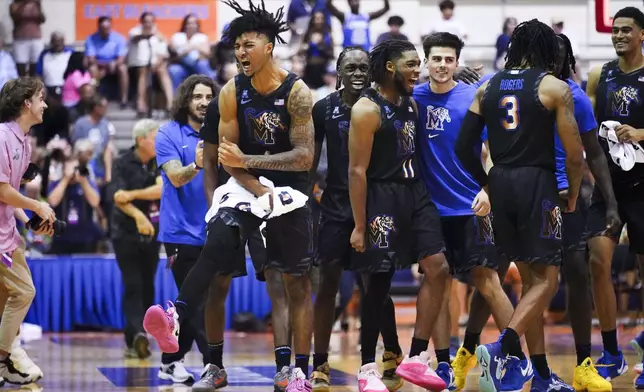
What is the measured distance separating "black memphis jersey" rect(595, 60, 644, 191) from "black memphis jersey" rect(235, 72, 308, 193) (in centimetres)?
235

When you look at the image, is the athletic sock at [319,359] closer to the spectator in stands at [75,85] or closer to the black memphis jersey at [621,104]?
the black memphis jersey at [621,104]

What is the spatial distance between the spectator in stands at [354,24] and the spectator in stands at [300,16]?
14cm

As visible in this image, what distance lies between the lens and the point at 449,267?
7352 mm

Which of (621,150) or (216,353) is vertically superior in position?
(621,150)

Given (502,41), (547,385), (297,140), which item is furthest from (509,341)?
(502,41)

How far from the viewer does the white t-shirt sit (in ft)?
57.4

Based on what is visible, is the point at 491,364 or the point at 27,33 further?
the point at 27,33

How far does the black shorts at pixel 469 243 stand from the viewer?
24.3ft

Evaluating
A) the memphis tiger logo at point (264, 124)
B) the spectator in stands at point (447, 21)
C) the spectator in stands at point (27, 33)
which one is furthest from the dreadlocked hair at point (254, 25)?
the spectator in stands at point (447, 21)

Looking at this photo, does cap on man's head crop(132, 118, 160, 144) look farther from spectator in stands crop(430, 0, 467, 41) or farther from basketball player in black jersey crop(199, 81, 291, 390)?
spectator in stands crop(430, 0, 467, 41)

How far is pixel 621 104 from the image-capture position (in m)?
7.88

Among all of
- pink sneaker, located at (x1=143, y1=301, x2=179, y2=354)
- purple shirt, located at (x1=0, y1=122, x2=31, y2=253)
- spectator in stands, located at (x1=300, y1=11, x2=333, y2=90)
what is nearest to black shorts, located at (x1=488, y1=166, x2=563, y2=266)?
pink sneaker, located at (x1=143, y1=301, x2=179, y2=354)

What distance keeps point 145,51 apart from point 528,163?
38.4ft

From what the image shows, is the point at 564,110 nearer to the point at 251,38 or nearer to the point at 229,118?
the point at 251,38
